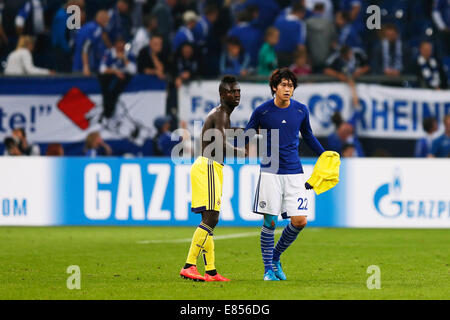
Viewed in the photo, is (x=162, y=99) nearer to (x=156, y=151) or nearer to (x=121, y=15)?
(x=156, y=151)

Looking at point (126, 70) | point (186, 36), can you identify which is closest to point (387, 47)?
point (186, 36)

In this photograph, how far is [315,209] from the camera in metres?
16.6

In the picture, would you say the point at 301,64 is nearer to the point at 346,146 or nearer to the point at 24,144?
the point at 346,146

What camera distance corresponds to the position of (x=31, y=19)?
19.7 metres

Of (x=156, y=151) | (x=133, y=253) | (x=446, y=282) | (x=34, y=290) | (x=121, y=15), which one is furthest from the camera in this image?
(x=121, y=15)

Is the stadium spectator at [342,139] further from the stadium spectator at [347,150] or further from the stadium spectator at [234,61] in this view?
the stadium spectator at [234,61]

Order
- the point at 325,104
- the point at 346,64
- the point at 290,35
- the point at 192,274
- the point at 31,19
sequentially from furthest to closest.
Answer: the point at 31,19
the point at 290,35
the point at 346,64
the point at 325,104
the point at 192,274

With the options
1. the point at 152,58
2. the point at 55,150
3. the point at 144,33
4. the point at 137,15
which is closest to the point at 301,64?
the point at 152,58

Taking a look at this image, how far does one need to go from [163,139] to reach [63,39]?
3.13m

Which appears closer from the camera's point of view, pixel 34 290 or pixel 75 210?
pixel 34 290

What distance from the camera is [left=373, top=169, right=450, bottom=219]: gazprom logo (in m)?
16.4

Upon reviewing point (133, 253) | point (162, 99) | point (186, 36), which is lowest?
point (133, 253)

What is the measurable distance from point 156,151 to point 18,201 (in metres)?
3.04

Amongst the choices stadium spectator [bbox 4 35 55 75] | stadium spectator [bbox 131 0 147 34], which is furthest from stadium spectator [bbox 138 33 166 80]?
stadium spectator [bbox 4 35 55 75]
